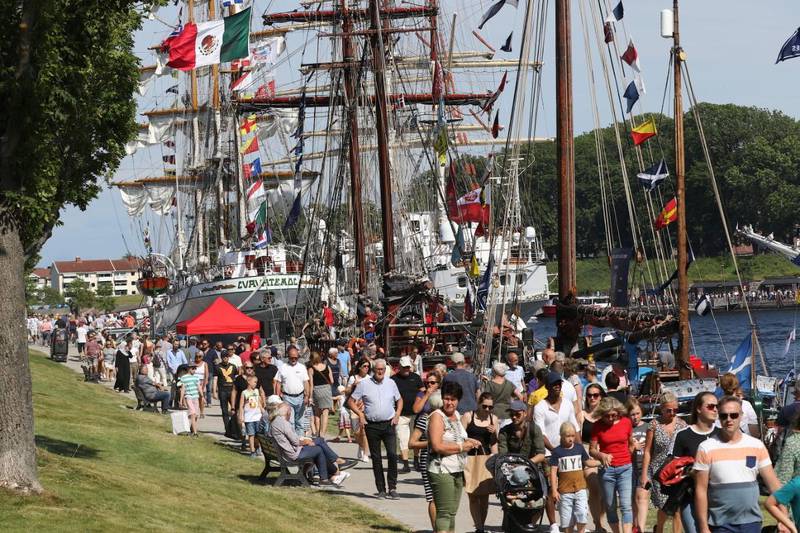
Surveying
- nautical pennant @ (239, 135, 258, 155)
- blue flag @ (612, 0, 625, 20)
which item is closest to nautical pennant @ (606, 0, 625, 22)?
blue flag @ (612, 0, 625, 20)

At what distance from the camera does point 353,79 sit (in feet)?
160

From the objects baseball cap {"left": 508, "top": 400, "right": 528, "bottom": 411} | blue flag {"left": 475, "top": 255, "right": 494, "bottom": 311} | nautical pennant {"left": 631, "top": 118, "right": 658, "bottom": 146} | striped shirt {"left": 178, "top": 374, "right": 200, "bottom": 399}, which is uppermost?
nautical pennant {"left": 631, "top": 118, "right": 658, "bottom": 146}

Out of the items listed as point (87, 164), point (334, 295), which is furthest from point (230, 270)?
point (87, 164)

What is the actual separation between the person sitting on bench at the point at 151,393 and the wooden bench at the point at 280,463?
10284 millimetres

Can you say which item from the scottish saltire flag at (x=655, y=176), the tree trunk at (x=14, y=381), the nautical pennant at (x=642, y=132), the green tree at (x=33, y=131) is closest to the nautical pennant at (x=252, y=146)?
the scottish saltire flag at (x=655, y=176)

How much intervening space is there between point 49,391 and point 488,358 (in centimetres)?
1076

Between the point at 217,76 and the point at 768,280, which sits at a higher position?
the point at 217,76

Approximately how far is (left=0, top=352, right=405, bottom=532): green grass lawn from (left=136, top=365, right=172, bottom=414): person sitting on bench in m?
3.88

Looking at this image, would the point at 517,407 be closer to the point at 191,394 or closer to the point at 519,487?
the point at 519,487

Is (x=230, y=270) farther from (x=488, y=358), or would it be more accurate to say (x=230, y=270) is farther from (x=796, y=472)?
(x=796, y=472)

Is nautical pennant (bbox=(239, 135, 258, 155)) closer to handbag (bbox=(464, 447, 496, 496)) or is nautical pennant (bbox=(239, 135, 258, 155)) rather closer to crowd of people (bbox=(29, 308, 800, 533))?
crowd of people (bbox=(29, 308, 800, 533))

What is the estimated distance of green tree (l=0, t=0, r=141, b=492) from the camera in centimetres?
1380

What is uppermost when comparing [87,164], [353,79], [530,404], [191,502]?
[353,79]

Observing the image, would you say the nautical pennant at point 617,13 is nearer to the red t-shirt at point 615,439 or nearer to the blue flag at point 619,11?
the blue flag at point 619,11
